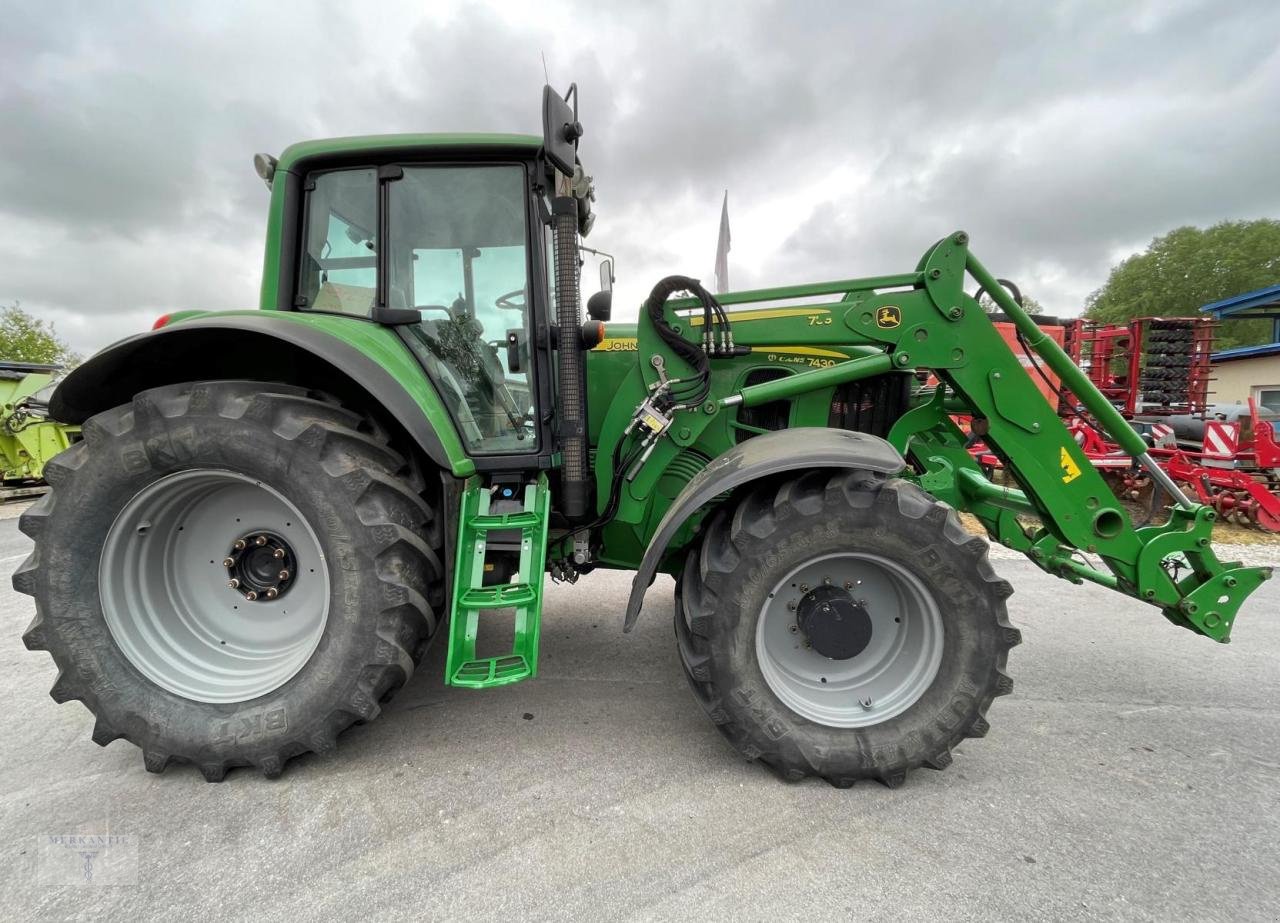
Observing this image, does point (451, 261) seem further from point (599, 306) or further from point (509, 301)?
point (599, 306)

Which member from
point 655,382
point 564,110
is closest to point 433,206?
point 564,110

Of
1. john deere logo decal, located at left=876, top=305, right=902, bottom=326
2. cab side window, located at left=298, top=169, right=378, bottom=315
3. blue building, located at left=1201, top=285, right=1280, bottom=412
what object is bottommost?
john deere logo decal, located at left=876, top=305, right=902, bottom=326

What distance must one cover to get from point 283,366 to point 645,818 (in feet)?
6.84

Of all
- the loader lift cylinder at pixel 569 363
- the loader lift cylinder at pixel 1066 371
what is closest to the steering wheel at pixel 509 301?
the loader lift cylinder at pixel 569 363

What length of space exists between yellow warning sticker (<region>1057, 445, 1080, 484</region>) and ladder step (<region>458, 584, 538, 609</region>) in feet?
6.83

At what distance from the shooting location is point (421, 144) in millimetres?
2270

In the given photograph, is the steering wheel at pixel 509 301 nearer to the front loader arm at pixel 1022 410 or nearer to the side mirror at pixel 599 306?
the side mirror at pixel 599 306

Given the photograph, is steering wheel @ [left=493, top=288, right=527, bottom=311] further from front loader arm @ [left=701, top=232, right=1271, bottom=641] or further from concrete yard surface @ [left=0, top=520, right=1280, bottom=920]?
concrete yard surface @ [left=0, top=520, right=1280, bottom=920]

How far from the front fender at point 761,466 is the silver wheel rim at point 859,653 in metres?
0.34

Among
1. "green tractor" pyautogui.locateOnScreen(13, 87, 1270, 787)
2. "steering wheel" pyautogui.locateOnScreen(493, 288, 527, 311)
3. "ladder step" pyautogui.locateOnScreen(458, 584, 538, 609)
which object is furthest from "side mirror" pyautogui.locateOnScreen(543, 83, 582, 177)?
"ladder step" pyautogui.locateOnScreen(458, 584, 538, 609)

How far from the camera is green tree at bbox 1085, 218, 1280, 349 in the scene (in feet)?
105

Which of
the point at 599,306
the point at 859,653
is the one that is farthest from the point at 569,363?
the point at 859,653

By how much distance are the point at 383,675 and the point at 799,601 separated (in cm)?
146

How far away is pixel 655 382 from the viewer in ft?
8.08
